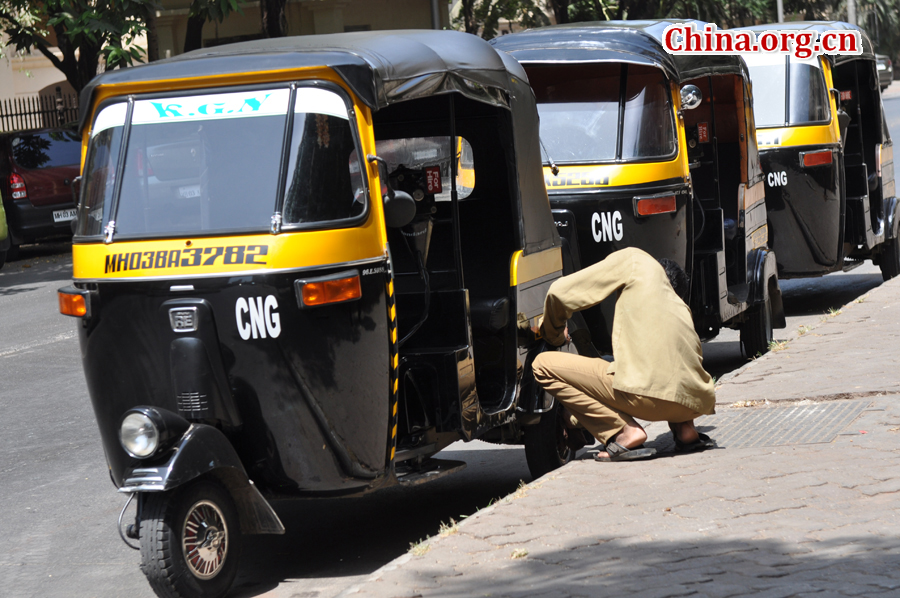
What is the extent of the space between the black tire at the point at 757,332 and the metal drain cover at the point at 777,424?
2.54 metres

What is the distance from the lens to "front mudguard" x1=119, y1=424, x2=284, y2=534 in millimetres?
4457

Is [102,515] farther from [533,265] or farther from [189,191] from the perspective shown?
[533,265]

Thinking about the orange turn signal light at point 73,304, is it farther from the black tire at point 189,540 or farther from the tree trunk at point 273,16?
the tree trunk at point 273,16

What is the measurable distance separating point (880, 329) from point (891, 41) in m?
62.2

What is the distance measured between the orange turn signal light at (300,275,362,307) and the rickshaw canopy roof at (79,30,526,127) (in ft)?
2.57

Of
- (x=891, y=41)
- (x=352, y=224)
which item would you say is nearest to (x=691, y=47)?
(x=352, y=224)

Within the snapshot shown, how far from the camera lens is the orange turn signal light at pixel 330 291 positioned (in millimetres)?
4629

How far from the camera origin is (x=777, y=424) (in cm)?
647

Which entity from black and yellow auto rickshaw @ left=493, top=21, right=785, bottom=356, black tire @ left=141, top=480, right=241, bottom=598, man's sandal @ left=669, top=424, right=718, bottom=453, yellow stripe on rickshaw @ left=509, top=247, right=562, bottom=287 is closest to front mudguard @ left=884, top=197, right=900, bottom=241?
Result: black and yellow auto rickshaw @ left=493, top=21, right=785, bottom=356

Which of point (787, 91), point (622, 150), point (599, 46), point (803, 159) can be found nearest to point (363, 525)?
point (622, 150)

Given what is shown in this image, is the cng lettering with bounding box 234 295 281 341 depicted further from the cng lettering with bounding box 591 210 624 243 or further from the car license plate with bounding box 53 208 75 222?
the car license plate with bounding box 53 208 75 222

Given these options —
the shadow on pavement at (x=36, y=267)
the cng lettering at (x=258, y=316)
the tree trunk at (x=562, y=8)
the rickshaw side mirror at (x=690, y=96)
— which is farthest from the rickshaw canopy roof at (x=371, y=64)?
the tree trunk at (x=562, y=8)

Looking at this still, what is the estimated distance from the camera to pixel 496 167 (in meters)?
6.64

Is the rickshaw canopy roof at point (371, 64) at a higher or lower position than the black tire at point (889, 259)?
higher
